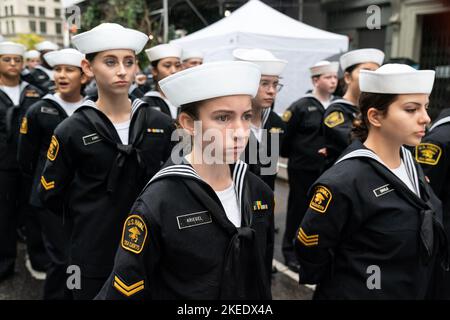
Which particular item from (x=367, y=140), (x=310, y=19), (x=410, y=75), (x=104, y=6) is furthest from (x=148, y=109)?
(x=104, y=6)

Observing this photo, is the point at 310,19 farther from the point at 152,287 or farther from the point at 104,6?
the point at 152,287

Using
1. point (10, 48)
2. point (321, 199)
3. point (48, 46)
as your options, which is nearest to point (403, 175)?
Result: point (321, 199)

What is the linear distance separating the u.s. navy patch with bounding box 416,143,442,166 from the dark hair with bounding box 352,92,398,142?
2.11ft

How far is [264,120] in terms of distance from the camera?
12.2 feet

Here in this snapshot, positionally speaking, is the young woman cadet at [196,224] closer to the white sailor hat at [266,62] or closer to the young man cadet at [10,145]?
the white sailor hat at [266,62]

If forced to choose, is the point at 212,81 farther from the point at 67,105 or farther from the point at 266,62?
the point at 67,105

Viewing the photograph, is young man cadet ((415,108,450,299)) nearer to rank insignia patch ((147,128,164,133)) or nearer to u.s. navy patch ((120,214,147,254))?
rank insignia patch ((147,128,164,133))

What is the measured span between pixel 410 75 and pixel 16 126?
397 centimetres

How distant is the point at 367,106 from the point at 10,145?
3631 mm

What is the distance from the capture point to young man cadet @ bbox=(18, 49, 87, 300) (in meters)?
3.44

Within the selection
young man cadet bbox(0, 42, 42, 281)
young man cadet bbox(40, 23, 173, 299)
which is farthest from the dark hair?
young man cadet bbox(0, 42, 42, 281)

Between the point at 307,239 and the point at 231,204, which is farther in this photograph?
the point at 307,239

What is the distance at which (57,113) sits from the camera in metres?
3.64

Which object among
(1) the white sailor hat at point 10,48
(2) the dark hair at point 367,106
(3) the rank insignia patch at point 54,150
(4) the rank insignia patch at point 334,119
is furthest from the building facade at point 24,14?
(2) the dark hair at point 367,106
